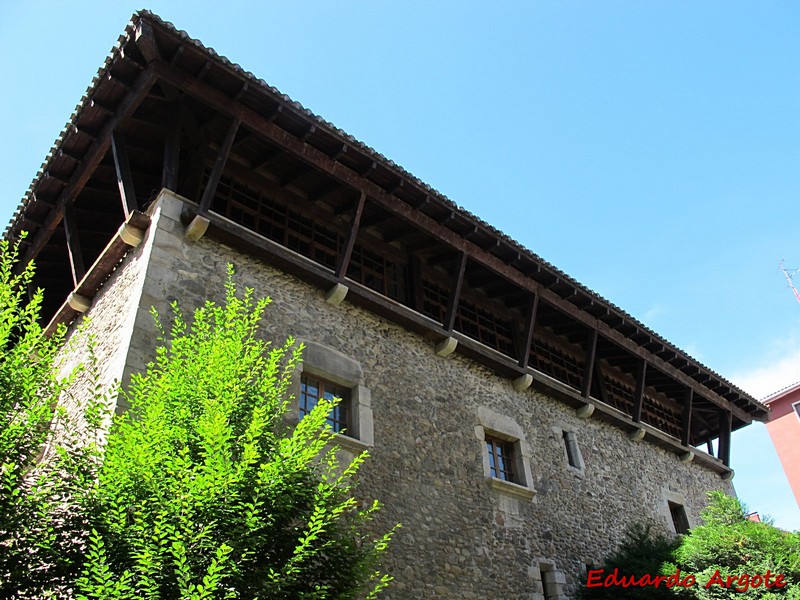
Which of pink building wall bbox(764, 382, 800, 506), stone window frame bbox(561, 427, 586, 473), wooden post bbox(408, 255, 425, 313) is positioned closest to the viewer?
wooden post bbox(408, 255, 425, 313)

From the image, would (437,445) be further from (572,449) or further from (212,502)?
(212,502)

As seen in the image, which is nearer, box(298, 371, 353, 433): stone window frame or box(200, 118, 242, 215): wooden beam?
box(200, 118, 242, 215): wooden beam

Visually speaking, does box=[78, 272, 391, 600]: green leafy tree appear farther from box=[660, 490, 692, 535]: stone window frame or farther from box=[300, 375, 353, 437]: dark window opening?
box=[660, 490, 692, 535]: stone window frame

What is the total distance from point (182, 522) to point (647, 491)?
34.7 feet

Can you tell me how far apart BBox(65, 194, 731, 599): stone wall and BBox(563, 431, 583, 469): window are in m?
0.10

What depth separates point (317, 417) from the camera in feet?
17.7

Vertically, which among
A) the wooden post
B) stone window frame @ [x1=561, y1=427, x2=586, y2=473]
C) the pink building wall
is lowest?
stone window frame @ [x1=561, y1=427, x2=586, y2=473]

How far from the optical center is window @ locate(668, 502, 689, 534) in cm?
1342

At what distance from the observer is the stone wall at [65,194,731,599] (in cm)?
789

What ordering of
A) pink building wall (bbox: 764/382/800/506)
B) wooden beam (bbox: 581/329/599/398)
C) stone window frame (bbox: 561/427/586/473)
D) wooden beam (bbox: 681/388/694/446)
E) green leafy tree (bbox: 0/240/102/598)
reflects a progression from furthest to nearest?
pink building wall (bbox: 764/382/800/506) → wooden beam (bbox: 681/388/694/446) → wooden beam (bbox: 581/329/599/398) → stone window frame (bbox: 561/427/586/473) → green leafy tree (bbox: 0/240/102/598)

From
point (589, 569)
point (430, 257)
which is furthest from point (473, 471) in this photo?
point (430, 257)

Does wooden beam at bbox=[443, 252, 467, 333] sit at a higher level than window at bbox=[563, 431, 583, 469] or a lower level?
higher

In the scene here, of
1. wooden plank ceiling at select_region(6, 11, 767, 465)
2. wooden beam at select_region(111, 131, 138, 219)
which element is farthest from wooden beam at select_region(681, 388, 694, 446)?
wooden beam at select_region(111, 131, 138, 219)

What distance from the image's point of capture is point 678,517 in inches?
536
